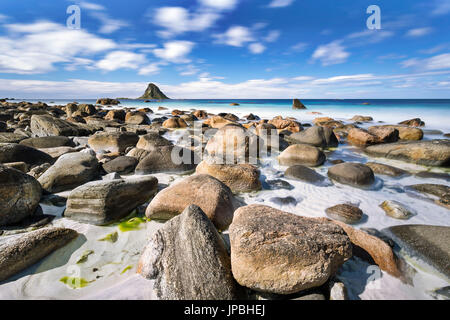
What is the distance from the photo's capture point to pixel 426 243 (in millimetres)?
2750

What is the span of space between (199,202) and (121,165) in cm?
323

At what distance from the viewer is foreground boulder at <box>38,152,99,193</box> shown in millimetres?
4012

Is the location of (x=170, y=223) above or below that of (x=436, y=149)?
below

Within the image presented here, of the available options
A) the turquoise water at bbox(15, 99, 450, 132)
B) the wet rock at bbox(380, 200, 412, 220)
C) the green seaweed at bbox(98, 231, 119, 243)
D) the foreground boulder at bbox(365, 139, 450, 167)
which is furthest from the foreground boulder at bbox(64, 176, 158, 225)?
the turquoise water at bbox(15, 99, 450, 132)

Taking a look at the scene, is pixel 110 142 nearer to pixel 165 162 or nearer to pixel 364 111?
pixel 165 162

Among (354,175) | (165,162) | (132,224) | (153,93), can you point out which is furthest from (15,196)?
(153,93)

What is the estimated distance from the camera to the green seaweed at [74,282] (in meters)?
2.16

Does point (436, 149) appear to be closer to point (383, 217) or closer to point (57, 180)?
point (383, 217)

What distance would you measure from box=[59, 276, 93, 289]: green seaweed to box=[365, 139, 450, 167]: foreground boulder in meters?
8.51

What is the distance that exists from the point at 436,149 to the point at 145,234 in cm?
817

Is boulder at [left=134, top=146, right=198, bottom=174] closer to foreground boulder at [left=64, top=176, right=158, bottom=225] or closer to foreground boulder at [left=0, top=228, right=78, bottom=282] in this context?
→ foreground boulder at [left=64, top=176, right=158, bottom=225]
